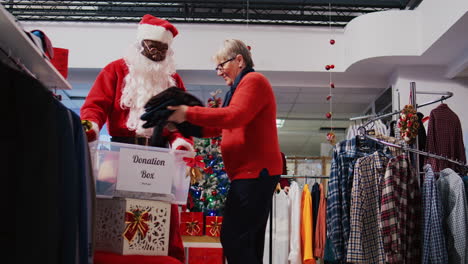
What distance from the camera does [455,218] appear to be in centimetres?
352

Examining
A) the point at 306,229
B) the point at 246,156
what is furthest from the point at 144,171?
the point at 306,229

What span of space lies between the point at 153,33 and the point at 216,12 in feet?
13.6

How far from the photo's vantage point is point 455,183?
3.59 m

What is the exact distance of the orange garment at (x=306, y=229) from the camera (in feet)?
17.2

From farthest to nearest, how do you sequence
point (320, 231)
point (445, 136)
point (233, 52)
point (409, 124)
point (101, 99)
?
point (320, 231) < point (445, 136) < point (409, 124) < point (101, 99) < point (233, 52)

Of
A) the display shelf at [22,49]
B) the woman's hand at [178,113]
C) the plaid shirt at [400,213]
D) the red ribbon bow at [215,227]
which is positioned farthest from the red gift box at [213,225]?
the woman's hand at [178,113]

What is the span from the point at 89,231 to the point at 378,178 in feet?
8.47

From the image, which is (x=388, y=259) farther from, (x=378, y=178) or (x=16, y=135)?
(x=16, y=135)

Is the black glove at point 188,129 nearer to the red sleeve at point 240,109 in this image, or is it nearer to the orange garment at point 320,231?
the red sleeve at point 240,109

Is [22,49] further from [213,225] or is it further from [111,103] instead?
[213,225]

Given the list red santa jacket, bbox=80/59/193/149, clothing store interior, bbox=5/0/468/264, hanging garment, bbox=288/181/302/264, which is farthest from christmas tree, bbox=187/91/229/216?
red santa jacket, bbox=80/59/193/149

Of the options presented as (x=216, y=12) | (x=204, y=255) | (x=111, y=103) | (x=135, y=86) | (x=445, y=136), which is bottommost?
(x=204, y=255)

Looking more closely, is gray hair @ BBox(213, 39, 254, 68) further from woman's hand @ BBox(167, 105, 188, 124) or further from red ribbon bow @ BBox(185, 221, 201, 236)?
red ribbon bow @ BBox(185, 221, 201, 236)

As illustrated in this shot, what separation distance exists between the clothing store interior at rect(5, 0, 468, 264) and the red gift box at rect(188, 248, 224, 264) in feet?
0.04
